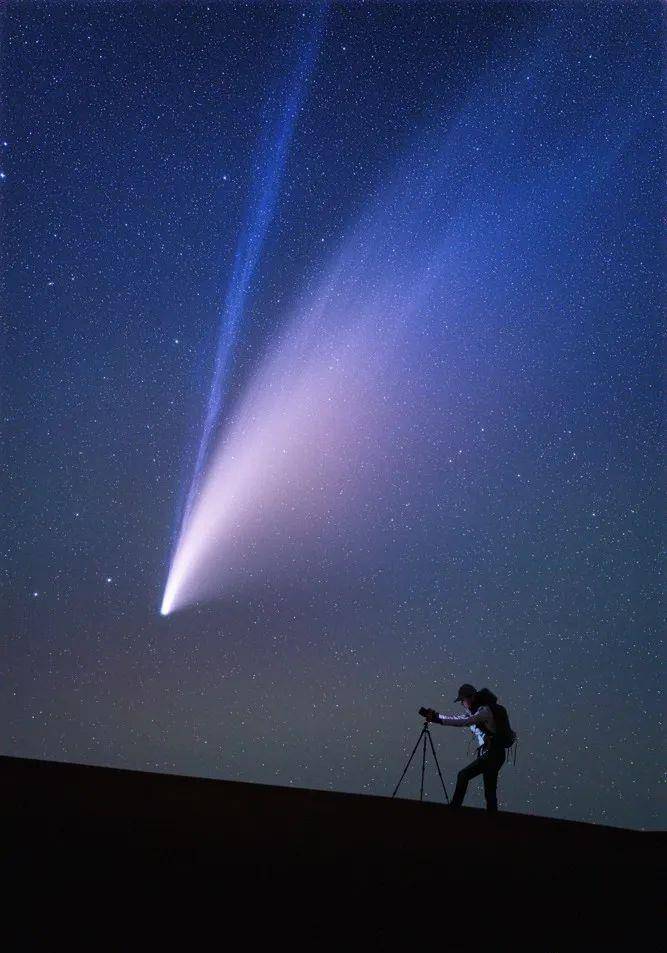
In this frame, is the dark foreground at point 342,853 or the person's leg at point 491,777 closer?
the dark foreground at point 342,853

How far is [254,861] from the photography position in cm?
422

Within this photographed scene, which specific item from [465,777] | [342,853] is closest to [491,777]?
[465,777]

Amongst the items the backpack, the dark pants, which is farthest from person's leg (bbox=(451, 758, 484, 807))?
the backpack

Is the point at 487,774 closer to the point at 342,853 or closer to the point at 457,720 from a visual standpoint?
the point at 457,720

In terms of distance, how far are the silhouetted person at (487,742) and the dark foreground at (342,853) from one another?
853 mm

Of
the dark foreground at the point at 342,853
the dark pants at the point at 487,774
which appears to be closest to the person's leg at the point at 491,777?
the dark pants at the point at 487,774

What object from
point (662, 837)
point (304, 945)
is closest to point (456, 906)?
A: point (304, 945)

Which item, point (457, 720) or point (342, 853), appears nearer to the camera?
point (342, 853)

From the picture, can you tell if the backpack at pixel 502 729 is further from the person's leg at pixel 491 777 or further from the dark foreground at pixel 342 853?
the dark foreground at pixel 342 853

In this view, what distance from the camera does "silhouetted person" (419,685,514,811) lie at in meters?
8.23

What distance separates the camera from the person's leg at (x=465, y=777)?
27.0 ft

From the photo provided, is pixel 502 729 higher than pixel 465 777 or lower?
higher

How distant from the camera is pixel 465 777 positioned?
8.25 meters

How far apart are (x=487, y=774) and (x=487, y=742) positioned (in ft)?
0.90
